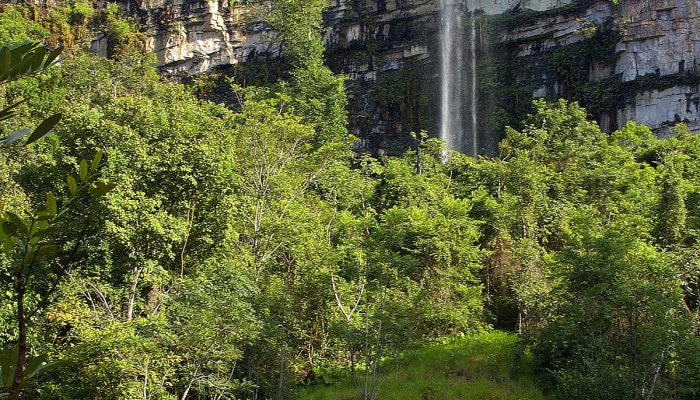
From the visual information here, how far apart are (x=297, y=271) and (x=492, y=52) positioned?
2256 centimetres

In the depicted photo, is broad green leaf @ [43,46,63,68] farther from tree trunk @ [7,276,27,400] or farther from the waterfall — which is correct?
the waterfall

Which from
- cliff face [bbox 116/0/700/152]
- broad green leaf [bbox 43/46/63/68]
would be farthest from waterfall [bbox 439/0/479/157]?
broad green leaf [bbox 43/46/63/68]

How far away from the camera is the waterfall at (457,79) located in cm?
3184

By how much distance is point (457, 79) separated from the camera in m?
33.3

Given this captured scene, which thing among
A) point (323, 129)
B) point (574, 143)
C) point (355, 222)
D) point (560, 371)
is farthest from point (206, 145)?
point (323, 129)

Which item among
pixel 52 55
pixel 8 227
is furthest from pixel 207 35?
pixel 8 227

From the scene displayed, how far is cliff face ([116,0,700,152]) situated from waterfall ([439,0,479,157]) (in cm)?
49

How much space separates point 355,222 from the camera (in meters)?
13.3

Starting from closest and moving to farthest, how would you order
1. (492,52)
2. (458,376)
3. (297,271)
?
(458,376) → (297,271) → (492,52)

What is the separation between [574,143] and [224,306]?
14986 millimetres

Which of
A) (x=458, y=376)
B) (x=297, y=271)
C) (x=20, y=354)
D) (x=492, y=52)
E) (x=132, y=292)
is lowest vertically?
(x=458, y=376)

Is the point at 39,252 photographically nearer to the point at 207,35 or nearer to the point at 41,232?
the point at 41,232

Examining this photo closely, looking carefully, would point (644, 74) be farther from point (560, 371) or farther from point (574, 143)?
point (560, 371)

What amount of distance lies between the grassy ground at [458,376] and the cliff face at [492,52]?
1780 cm
